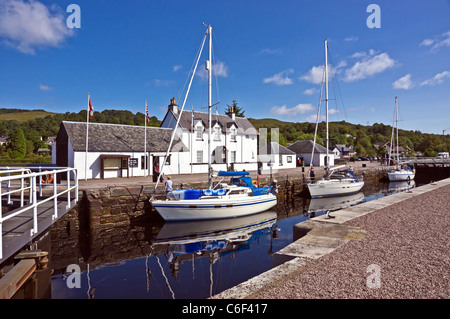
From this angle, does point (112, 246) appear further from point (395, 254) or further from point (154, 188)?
point (395, 254)

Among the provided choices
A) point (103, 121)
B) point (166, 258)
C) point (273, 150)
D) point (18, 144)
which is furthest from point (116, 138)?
point (103, 121)

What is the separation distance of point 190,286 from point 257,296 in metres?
4.00

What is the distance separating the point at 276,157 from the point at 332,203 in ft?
60.5

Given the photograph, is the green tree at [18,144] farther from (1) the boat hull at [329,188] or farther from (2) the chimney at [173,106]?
(1) the boat hull at [329,188]

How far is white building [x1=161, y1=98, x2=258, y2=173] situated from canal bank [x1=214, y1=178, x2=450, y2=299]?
20.4 meters

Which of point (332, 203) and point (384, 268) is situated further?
point (332, 203)

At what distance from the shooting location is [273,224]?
1795 cm

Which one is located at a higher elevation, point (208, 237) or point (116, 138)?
point (116, 138)

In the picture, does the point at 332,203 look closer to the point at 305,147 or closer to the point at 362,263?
the point at 362,263

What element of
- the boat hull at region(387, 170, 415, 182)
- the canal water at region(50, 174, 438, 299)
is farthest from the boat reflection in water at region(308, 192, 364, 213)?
the boat hull at region(387, 170, 415, 182)

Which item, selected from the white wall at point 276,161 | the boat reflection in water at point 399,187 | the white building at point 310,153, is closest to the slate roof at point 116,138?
the white wall at point 276,161

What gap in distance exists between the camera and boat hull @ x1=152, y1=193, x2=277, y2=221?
16.5 m

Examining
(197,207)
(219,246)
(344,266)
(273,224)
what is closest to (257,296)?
(344,266)

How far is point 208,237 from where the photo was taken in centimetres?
1475
